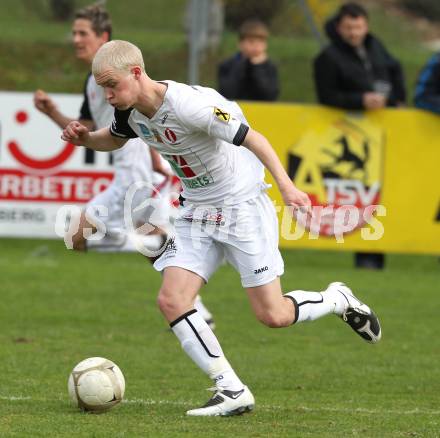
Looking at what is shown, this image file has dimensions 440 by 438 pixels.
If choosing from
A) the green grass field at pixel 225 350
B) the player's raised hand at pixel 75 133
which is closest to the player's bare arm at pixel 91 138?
the player's raised hand at pixel 75 133

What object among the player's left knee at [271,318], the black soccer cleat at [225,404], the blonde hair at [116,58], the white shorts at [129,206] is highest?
the blonde hair at [116,58]

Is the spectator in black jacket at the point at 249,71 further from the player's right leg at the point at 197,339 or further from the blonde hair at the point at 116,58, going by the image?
the blonde hair at the point at 116,58

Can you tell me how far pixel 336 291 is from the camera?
7.32 meters

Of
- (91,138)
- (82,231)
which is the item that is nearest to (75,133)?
(91,138)

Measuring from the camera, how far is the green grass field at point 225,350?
618 centimetres

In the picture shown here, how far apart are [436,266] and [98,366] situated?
8.12 m

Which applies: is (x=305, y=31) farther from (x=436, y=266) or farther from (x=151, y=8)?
(x=436, y=266)

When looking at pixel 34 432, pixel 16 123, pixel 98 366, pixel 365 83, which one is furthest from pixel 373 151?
pixel 34 432

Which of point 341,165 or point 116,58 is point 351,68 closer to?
point 341,165

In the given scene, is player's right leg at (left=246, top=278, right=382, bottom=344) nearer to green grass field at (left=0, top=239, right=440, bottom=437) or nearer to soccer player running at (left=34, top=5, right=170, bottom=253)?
green grass field at (left=0, top=239, right=440, bottom=437)

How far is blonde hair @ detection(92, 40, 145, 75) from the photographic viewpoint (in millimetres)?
6031

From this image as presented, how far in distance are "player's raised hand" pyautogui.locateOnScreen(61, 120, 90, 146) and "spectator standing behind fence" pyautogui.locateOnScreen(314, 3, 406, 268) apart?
649 centimetres

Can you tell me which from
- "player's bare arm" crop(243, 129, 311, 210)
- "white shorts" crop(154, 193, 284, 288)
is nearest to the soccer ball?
"white shorts" crop(154, 193, 284, 288)

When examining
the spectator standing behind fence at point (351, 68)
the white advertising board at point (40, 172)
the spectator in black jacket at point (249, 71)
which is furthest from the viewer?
the spectator in black jacket at point (249, 71)
